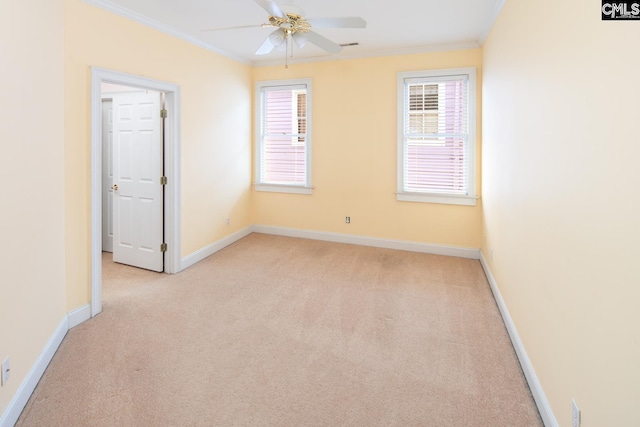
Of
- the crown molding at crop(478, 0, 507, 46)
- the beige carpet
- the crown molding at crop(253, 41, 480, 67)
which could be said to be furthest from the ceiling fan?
the beige carpet

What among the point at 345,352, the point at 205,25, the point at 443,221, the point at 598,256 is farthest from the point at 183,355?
the point at 443,221

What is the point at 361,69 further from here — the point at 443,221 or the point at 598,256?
the point at 598,256

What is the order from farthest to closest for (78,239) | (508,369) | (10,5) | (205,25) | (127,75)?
(205,25) → (127,75) → (78,239) → (508,369) → (10,5)

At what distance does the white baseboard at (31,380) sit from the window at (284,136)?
3.72m

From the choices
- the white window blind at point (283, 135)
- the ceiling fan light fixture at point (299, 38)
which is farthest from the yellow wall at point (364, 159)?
the ceiling fan light fixture at point (299, 38)

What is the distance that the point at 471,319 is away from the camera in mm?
3090

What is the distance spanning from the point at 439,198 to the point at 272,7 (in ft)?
11.2

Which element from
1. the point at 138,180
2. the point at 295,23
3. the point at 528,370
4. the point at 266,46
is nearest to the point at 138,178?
the point at 138,180

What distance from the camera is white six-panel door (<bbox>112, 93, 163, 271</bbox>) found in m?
4.21

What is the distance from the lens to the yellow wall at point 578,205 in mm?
1169

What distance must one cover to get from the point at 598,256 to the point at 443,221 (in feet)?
12.1

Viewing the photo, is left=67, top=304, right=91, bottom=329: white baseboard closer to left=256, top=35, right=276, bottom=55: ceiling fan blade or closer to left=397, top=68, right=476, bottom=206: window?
left=256, top=35, right=276, bottom=55: ceiling fan blade

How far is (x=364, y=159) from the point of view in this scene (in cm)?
534

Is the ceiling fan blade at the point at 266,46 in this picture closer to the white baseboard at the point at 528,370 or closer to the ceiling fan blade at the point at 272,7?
the ceiling fan blade at the point at 272,7
